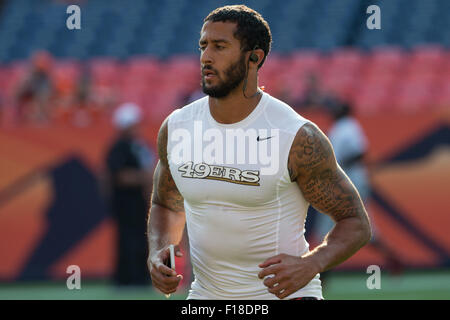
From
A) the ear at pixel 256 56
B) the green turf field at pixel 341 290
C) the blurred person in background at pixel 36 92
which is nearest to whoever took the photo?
the ear at pixel 256 56

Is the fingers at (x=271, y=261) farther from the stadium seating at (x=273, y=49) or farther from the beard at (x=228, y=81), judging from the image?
the stadium seating at (x=273, y=49)

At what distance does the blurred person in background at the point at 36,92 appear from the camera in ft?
48.8

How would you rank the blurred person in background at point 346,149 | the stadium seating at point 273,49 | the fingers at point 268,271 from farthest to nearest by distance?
the stadium seating at point 273,49
the blurred person in background at point 346,149
the fingers at point 268,271

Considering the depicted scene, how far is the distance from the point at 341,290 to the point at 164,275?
678cm

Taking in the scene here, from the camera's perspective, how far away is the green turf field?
34.1ft

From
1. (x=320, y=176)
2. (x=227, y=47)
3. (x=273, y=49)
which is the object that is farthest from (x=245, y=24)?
(x=273, y=49)

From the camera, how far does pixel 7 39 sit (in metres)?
20.7

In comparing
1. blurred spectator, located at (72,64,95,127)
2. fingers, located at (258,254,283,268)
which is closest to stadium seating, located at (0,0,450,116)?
blurred spectator, located at (72,64,95,127)

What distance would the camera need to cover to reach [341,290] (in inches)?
430

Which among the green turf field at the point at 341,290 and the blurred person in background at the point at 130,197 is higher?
the blurred person in background at the point at 130,197

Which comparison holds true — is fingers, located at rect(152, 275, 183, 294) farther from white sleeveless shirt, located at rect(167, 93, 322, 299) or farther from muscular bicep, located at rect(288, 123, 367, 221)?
muscular bicep, located at rect(288, 123, 367, 221)

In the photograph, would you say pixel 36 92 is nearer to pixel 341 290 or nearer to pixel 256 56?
pixel 341 290

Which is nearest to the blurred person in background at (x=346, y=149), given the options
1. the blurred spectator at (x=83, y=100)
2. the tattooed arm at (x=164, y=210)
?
the blurred spectator at (x=83, y=100)
